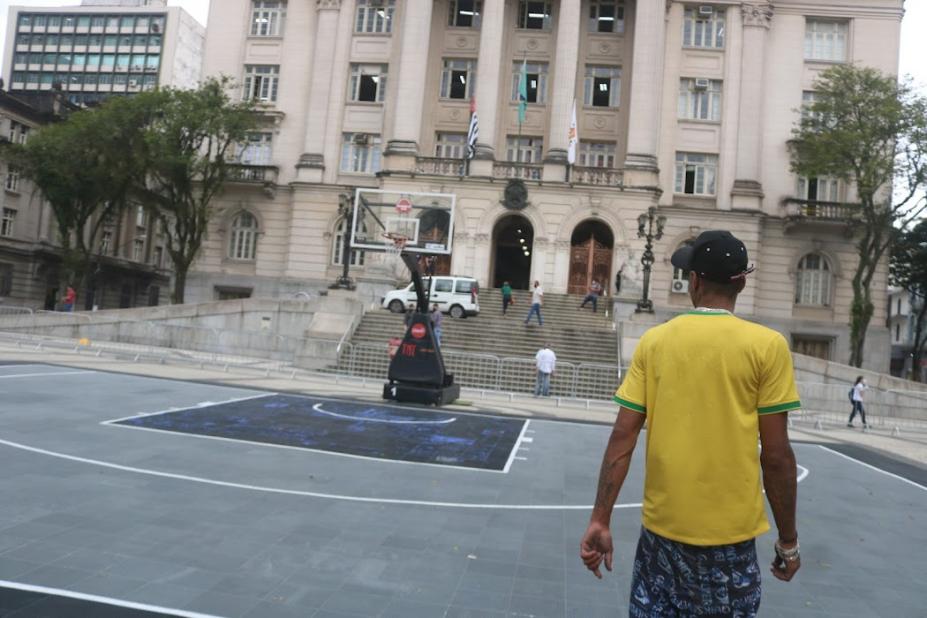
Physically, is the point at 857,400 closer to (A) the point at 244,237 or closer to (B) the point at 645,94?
(B) the point at 645,94

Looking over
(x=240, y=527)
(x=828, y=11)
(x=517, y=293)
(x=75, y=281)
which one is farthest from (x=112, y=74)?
(x=240, y=527)

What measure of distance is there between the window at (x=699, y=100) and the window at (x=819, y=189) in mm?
6173

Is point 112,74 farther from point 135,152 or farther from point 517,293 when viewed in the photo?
point 517,293

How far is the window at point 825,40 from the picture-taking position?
130 feet

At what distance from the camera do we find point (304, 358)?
26891mm

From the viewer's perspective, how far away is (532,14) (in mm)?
41188

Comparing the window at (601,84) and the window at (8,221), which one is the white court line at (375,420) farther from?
the window at (8,221)

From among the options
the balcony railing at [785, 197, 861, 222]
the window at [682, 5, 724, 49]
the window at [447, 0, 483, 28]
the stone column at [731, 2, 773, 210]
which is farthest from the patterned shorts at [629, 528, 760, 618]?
the window at [447, 0, 483, 28]

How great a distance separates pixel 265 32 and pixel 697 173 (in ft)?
92.2

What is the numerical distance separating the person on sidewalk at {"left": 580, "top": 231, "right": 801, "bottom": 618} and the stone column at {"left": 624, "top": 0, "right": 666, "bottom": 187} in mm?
34301

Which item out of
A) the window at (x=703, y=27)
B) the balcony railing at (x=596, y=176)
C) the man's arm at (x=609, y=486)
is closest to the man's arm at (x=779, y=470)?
the man's arm at (x=609, y=486)

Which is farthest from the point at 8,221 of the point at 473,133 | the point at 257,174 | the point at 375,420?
the point at 375,420

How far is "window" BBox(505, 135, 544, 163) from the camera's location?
133 ft

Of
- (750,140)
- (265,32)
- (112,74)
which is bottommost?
(750,140)
